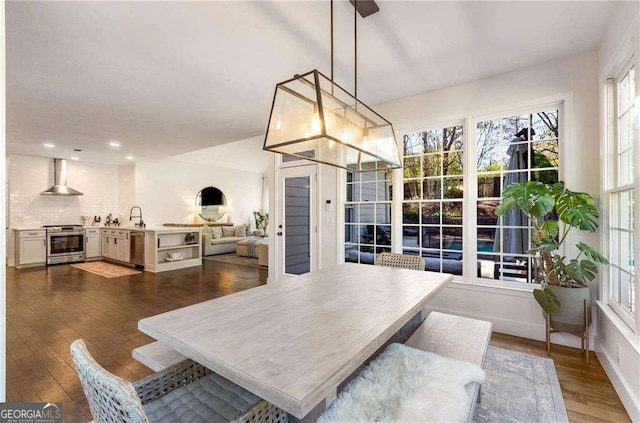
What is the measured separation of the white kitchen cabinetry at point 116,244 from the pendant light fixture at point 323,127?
6.48 m

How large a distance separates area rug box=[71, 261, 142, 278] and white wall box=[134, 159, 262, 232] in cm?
159

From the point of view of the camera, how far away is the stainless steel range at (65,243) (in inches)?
274

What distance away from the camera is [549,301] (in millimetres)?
2568

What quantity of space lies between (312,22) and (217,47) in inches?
35.6

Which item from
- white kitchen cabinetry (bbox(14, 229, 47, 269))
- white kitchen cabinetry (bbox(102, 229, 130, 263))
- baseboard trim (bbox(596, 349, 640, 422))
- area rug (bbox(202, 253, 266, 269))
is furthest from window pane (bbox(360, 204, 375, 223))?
white kitchen cabinetry (bbox(14, 229, 47, 269))

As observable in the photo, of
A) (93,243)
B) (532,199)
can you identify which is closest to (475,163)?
(532,199)

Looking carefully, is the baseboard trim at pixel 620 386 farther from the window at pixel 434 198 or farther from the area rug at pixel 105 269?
the area rug at pixel 105 269

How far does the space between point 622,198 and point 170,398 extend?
10.9 feet

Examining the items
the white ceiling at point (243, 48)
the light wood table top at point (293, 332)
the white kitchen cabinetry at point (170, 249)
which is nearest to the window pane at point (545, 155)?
the white ceiling at point (243, 48)

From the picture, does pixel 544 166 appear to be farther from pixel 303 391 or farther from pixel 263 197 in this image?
pixel 263 197

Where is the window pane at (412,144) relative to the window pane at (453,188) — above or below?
above

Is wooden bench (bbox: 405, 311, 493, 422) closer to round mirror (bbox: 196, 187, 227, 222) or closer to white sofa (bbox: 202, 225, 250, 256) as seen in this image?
white sofa (bbox: 202, 225, 250, 256)

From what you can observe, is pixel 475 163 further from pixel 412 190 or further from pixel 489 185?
pixel 412 190

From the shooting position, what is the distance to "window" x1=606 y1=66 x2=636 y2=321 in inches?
86.2
